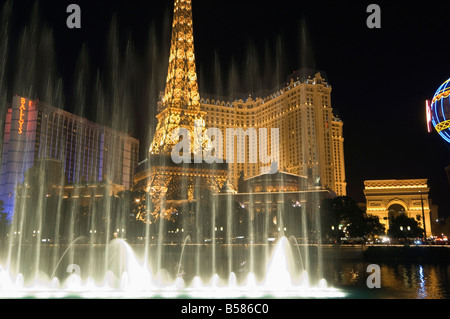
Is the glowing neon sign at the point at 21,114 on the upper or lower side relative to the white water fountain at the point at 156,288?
upper

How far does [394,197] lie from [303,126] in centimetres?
3192

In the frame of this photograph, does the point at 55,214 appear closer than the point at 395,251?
No

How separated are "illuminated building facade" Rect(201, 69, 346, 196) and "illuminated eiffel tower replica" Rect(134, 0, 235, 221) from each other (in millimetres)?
31685

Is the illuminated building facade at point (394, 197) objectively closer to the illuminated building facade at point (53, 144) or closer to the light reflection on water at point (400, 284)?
the illuminated building facade at point (53, 144)

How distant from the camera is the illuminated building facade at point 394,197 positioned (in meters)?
108

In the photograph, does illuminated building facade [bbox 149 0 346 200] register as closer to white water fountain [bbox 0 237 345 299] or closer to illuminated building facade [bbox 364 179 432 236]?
illuminated building facade [bbox 364 179 432 236]

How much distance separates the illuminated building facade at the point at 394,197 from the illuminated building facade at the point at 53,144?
72248 mm

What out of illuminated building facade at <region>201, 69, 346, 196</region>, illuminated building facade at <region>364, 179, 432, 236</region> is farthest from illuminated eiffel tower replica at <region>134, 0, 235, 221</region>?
illuminated building facade at <region>364, 179, 432, 236</region>

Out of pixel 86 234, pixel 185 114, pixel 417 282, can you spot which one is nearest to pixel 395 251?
pixel 417 282

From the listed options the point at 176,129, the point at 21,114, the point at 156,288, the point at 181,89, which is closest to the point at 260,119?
the point at 181,89

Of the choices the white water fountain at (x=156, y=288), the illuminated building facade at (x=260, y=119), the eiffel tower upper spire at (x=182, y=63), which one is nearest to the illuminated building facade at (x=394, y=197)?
the illuminated building facade at (x=260, y=119)

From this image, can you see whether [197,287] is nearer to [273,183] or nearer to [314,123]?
[273,183]
